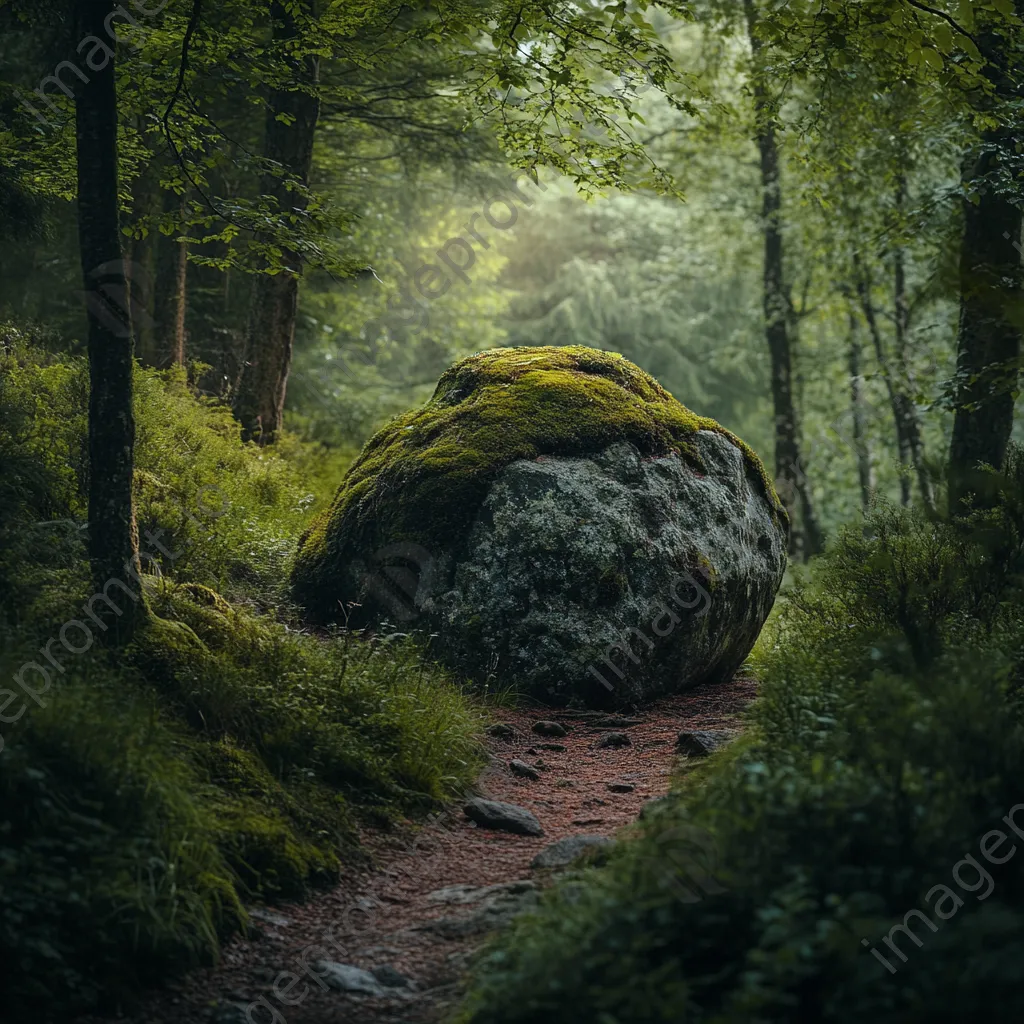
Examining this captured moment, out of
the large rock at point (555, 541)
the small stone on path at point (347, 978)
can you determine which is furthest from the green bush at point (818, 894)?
the large rock at point (555, 541)

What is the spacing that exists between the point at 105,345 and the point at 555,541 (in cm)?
349

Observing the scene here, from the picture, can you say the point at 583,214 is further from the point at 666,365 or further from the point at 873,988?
the point at 873,988

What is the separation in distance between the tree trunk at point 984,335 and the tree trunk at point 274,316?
23.4ft

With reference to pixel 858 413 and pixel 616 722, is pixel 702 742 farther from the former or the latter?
pixel 858 413

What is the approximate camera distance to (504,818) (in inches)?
220

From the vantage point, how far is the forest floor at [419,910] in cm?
378

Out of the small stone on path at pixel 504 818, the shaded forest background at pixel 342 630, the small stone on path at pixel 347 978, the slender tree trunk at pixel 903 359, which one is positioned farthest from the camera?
the slender tree trunk at pixel 903 359

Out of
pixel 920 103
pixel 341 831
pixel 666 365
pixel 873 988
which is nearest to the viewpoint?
pixel 873 988

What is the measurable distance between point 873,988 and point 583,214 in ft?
90.8

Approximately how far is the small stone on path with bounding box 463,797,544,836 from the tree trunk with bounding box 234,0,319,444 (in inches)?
300

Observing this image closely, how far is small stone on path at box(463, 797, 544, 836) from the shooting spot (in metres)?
5.54

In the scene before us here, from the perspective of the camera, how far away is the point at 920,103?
39.2 feet

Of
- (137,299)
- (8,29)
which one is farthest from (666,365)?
(8,29)

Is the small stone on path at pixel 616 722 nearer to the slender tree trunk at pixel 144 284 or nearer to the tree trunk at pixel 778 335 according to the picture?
the slender tree trunk at pixel 144 284
